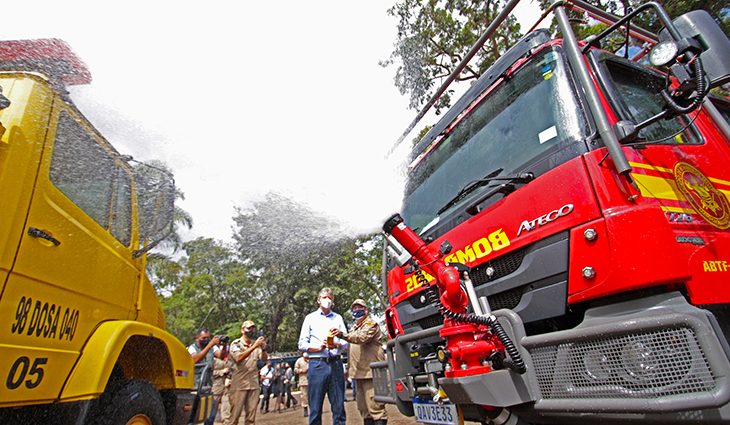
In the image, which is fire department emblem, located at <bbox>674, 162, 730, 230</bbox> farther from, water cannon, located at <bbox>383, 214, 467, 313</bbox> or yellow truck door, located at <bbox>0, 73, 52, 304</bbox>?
yellow truck door, located at <bbox>0, 73, 52, 304</bbox>

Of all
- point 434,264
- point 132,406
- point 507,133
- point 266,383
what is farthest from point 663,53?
point 266,383

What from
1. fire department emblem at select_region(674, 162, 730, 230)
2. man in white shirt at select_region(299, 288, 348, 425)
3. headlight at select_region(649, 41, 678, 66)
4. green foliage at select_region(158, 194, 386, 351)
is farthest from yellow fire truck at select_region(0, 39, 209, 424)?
fire department emblem at select_region(674, 162, 730, 230)

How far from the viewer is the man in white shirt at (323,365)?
17.3 feet

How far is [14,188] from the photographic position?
2133 millimetres

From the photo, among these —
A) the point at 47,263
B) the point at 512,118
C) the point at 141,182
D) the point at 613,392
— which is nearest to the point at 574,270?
the point at 613,392

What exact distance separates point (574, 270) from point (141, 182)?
138 inches

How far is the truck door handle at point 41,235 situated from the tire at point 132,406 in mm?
1102

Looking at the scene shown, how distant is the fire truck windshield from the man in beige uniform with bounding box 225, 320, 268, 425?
439 cm

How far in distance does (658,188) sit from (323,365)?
4359 millimetres

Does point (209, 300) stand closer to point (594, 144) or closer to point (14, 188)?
point (14, 188)

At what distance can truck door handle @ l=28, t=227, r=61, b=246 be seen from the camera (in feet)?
7.18

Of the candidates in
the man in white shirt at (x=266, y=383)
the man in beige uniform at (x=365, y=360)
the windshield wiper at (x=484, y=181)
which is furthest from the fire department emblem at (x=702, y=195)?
the man in white shirt at (x=266, y=383)

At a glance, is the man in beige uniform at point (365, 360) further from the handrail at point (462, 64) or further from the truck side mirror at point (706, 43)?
the truck side mirror at point (706, 43)

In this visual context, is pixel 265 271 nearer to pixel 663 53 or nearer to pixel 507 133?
pixel 507 133
